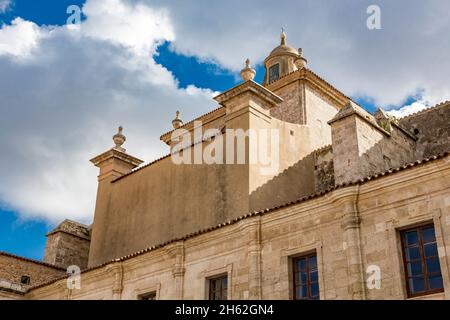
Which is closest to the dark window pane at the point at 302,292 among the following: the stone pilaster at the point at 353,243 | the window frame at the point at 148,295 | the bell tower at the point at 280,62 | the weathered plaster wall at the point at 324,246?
the weathered plaster wall at the point at 324,246

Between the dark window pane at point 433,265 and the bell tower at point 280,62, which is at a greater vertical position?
the bell tower at point 280,62

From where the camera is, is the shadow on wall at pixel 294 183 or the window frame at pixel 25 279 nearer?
the shadow on wall at pixel 294 183

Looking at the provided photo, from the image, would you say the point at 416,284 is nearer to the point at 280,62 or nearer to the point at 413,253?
the point at 413,253

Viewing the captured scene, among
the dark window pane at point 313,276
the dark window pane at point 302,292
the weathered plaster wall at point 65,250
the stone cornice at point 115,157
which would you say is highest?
the stone cornice at point 115,157

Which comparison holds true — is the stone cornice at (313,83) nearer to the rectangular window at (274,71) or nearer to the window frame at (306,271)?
the rectangular window at (274,71)

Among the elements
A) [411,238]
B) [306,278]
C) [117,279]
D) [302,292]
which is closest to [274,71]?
[117,279]

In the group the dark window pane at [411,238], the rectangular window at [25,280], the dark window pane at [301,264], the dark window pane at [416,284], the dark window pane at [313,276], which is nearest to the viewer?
the dark window pane at [416,284]

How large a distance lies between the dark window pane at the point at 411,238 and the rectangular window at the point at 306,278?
2.12m

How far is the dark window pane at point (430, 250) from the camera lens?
11555mm

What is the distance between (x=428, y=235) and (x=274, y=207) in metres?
3.59

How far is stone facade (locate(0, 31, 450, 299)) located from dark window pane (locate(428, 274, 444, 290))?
21 cm

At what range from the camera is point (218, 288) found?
15.0 meters

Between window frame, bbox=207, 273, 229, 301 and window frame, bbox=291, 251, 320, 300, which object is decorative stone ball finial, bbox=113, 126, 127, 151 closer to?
window frame, bbox=207, 273, 229, 301

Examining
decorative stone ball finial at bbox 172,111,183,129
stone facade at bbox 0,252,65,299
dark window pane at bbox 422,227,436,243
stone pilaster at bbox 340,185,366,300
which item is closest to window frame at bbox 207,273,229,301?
stone pilaster at bbox 340,185,366,300
